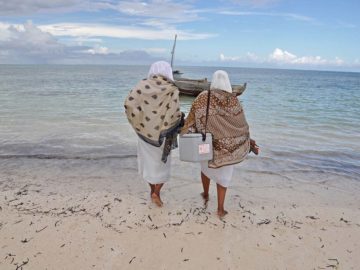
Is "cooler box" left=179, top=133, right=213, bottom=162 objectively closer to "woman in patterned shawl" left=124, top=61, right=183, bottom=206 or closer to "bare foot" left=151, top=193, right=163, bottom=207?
"woman in patterned shawl" left=124, top=61, right=183, bottom=206

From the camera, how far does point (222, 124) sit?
3.72 metres

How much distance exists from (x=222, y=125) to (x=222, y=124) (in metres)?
0.01

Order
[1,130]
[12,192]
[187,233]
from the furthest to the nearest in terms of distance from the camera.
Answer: [1,130] < [12,192] < [187,233]

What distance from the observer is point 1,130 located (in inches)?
369

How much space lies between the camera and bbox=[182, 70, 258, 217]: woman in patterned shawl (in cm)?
363

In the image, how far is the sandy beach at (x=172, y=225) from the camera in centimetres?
310

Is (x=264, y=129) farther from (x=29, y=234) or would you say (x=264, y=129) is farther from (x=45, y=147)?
(x=29, y=234)

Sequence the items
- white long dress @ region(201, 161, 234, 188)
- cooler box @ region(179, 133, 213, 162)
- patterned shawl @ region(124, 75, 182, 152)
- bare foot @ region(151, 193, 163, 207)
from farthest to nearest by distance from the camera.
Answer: bare foot @ region(151, 193, 163, 207)
white long dress @ region(201, 161, 234, 188)
patterned shawl @ region(124, 75, 182, 152)
cooler box @ region(179, 133, 213, 162)

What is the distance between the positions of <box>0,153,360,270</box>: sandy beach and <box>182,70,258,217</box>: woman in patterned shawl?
0.64m

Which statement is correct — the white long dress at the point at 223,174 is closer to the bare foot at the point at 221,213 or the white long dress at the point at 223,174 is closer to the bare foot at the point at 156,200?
the bare foot at the point at 221,213

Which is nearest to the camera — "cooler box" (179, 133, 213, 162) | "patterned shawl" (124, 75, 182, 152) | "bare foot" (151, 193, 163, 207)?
"cooler box" (179, 133, 213, 162)

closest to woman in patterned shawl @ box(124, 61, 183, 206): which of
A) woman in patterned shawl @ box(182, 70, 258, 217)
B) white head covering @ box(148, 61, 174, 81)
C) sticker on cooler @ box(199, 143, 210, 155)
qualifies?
white head covering @ box(148, 61, 174, 81)

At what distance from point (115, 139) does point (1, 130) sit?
3.41 m

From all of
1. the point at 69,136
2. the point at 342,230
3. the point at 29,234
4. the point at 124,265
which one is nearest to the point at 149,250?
the point at 124,265
